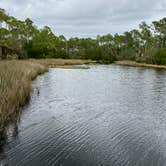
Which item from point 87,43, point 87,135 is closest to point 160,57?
point 87,43

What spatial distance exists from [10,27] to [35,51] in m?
11.5

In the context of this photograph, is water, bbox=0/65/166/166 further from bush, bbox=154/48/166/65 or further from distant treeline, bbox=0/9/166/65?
bush, bbox=154/48/166/65

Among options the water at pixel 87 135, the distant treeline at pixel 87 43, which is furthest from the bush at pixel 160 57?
the water at pixel 87 135

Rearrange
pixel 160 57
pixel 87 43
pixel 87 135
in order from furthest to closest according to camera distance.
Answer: pixel 87 43 → pixel 160 57 → pixel 87 135

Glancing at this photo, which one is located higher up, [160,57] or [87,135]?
[160,57]

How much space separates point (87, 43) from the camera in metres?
108

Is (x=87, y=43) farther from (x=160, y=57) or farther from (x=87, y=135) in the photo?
(x=87, y=135)

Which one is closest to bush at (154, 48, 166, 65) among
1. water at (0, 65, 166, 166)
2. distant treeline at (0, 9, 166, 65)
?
distant treeline at (0, 9, 166, 65)

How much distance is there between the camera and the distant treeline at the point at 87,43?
6831cm

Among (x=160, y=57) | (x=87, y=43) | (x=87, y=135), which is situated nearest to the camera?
(x=87, y=135)

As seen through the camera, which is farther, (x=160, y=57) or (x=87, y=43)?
(x=87, y=43)

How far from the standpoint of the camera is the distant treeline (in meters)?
68.3

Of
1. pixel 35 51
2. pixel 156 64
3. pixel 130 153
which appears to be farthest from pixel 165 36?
pixel 130 153

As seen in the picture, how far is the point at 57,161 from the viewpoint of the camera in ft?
27.6
